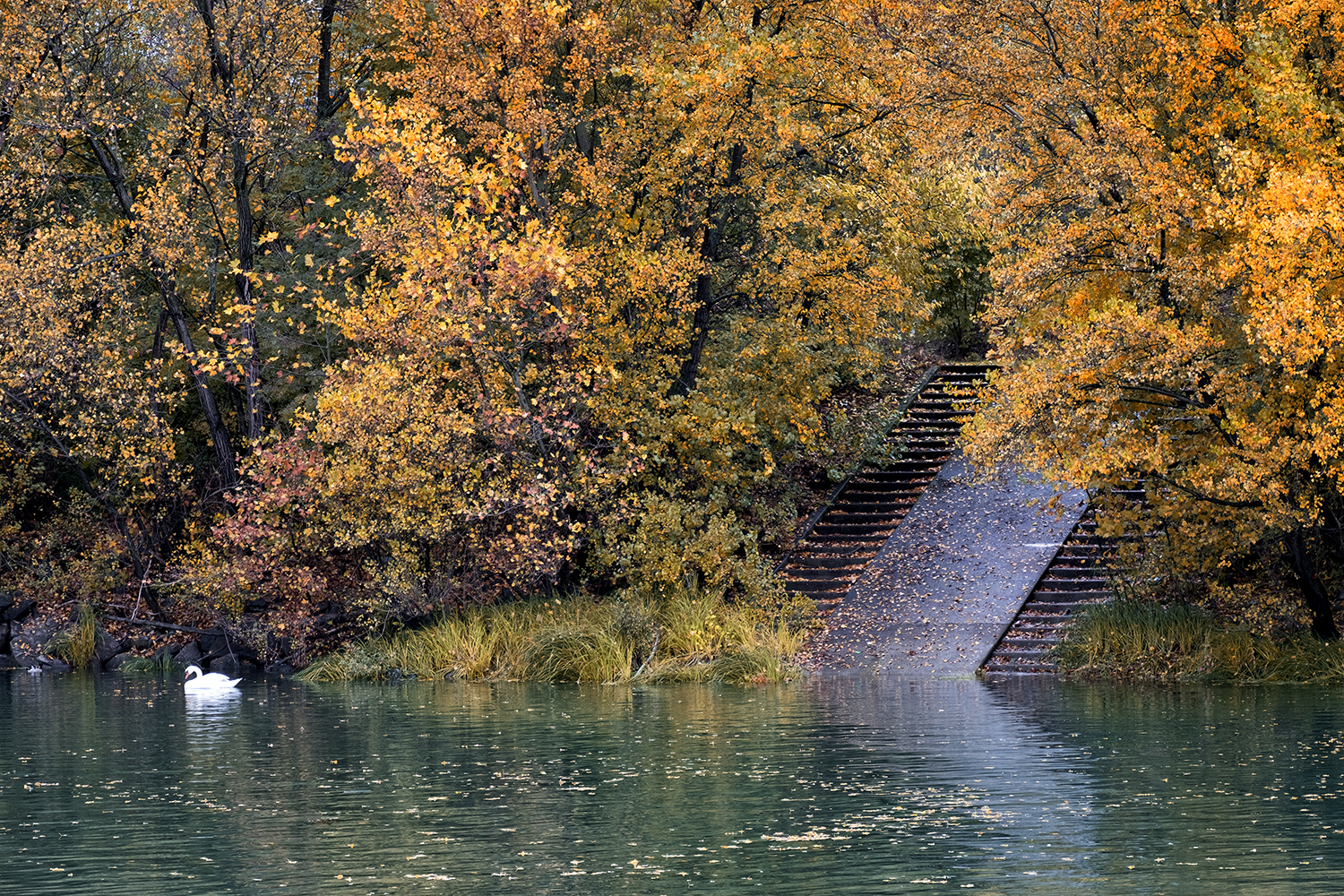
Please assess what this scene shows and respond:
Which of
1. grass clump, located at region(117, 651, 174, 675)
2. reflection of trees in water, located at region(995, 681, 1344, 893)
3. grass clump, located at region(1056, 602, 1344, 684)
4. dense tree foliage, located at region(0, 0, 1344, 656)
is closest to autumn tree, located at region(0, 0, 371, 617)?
dense tree foliage, located at region(0, 0, 1344, 656)

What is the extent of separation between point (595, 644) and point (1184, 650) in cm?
771

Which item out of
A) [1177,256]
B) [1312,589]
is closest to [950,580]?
[1312,589]

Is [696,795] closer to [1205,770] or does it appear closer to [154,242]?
[1205,770]

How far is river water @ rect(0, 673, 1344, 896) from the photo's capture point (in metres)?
9.24

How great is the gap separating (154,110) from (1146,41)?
56.0 ft

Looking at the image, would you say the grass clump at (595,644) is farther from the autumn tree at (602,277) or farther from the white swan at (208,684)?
the white swan at (208,684)

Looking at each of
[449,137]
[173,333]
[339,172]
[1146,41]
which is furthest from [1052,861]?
[173,333]

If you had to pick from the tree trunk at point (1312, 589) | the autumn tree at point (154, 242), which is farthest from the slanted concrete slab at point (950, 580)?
the autumn tree at point (154, 242)

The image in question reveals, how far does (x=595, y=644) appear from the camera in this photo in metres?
22.0

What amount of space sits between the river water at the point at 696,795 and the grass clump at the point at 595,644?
2486 mm

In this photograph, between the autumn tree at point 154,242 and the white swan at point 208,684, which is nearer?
the white swan at point 208,684

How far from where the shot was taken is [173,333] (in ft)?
92.2

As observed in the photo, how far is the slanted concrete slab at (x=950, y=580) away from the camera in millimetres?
21688

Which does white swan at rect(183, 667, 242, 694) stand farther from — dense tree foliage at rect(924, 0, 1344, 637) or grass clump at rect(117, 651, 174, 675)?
dense tree foliage at rect(924, 0, 1344, 637)
